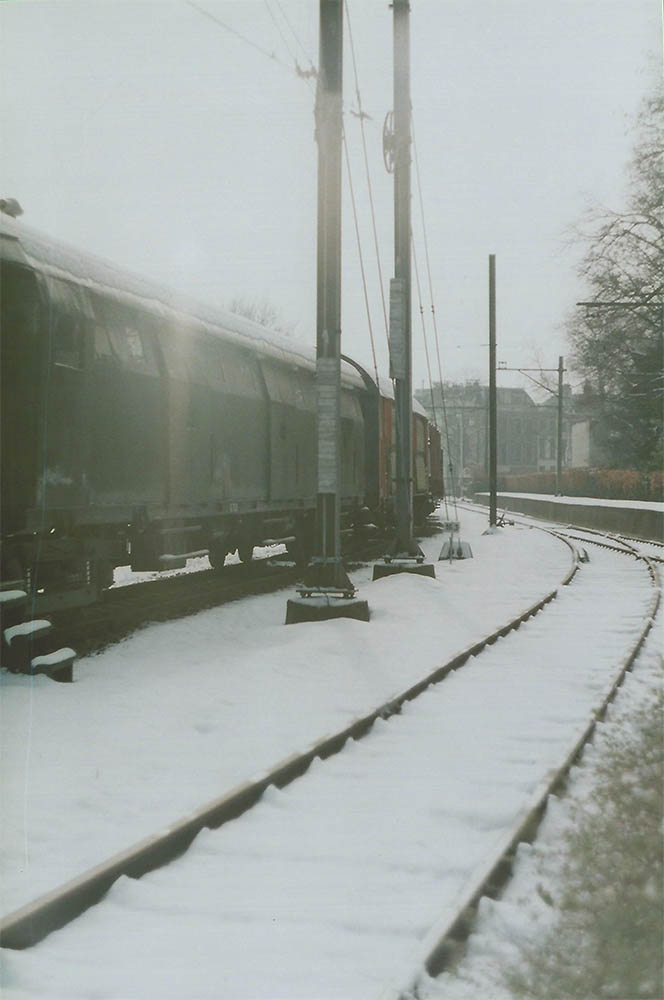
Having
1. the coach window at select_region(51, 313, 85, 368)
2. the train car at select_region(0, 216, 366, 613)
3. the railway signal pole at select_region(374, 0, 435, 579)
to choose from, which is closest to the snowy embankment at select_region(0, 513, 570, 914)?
the train car at select_region(0, 216, 366, 613)

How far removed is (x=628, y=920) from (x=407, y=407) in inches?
506

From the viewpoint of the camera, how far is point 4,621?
25.3ft

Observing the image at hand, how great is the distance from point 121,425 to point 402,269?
720 centimetres

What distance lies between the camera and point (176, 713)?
671 centimetres

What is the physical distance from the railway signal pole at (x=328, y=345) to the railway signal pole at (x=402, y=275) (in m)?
4.37

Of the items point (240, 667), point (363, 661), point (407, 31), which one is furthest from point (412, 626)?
point (407, 31)

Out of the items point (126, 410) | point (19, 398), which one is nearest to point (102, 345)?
point (126, 410)

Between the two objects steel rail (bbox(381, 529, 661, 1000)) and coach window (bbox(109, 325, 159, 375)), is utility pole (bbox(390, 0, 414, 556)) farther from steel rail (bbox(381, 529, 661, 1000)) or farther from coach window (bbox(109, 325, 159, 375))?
steel rail (bbox(381, 529, 661, 1000))

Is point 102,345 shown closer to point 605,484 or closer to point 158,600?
point 158,600

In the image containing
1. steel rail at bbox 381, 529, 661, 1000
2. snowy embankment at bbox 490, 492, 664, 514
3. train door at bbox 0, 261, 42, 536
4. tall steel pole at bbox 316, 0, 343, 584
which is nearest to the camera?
steel rail at bbox 381, 529, 661, 1000

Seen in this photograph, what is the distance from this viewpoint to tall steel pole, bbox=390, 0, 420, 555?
15375 millimetres

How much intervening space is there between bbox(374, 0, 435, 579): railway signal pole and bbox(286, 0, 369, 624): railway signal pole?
437 centimetres

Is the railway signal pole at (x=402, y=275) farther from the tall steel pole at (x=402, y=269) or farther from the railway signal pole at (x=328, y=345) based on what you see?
the railway signal pole at (x=328, y=345)

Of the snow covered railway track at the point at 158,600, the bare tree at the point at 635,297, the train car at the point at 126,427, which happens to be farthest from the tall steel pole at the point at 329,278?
the bare tree at the point at 635,297
